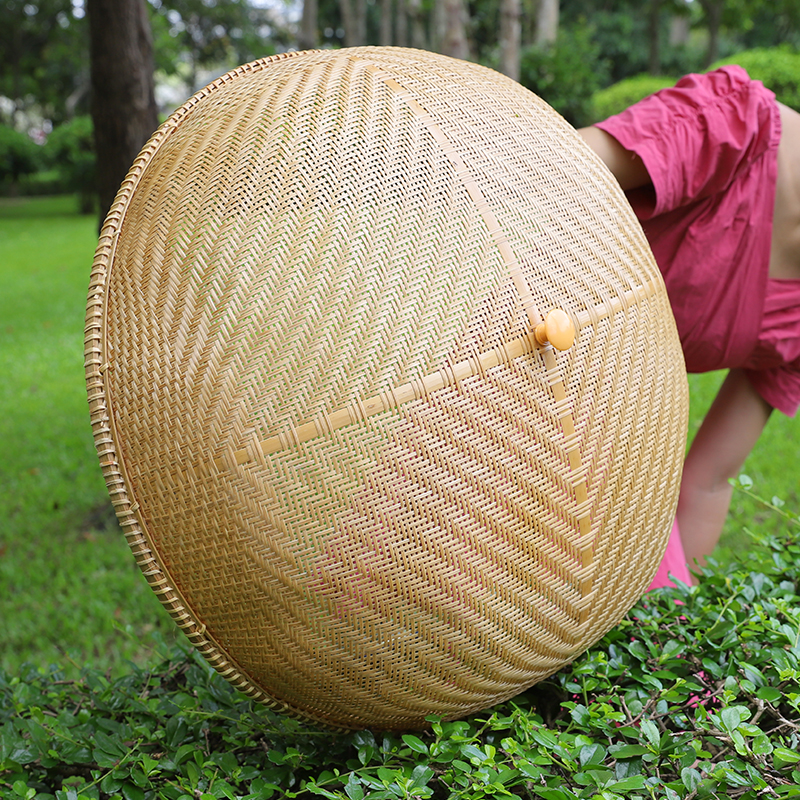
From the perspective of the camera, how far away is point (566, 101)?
1205 centimetres

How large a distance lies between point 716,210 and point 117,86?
9.86ft

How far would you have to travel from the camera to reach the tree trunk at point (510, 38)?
7020 millimetres

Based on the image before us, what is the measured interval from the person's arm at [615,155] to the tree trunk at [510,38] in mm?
5300

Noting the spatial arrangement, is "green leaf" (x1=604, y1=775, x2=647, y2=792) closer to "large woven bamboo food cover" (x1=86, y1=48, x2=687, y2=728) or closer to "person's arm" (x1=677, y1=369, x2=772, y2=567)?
"large woven bamboo food cover" (x1=86, y1=48, x2=687, y2=728)

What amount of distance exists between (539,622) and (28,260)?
1542 cm

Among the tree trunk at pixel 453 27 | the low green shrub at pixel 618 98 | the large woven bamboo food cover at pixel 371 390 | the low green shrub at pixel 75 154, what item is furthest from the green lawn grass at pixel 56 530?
the low green shrub at pixel 75 154

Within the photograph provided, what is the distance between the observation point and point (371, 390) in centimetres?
138

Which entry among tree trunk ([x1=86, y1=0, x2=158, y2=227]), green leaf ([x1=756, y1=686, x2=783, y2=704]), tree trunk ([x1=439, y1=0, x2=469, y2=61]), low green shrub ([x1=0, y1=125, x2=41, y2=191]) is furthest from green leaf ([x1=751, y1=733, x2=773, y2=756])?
low green shrub ([x1=0, y1=125, x2=41, y2=191])

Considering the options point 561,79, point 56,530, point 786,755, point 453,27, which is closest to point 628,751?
point 786,755

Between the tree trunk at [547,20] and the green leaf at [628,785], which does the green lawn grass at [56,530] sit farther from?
the tree trunk at [547,20]

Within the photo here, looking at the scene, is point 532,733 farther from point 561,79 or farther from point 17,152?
point 17,152

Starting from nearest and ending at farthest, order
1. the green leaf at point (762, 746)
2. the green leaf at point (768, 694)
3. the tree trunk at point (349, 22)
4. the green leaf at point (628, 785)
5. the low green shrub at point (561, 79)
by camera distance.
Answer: the green leaf at point (628, 785) → the green leaf at point (762, 746) → the green leaf at point (768, 694) → the low green shrub at point (561, 79) → the tree trunk at point (349, 22)

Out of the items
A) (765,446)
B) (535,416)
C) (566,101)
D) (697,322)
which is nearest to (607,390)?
(535,416)

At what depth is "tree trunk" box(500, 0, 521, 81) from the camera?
23.0 feet
